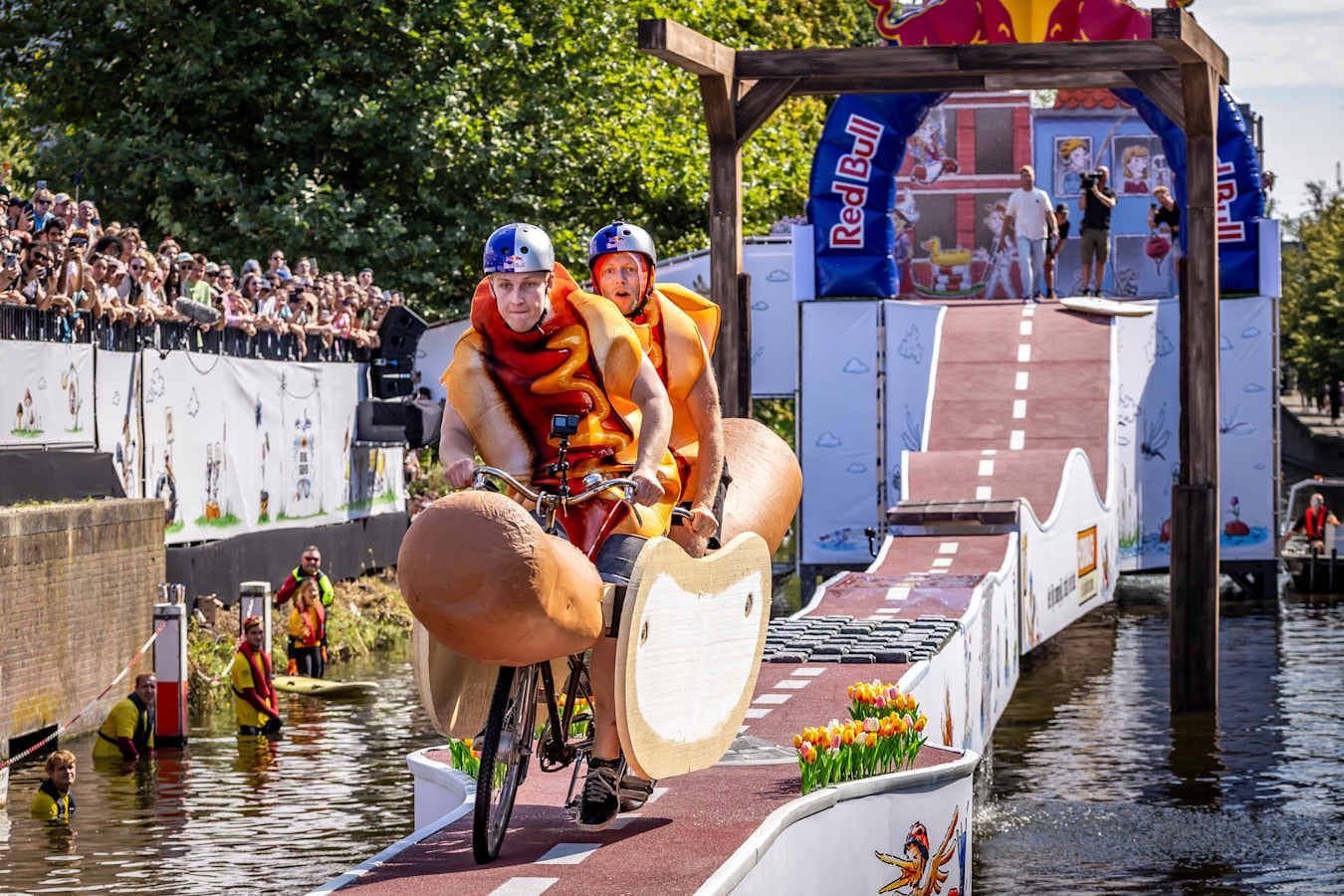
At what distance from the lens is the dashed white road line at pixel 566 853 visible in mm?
8375

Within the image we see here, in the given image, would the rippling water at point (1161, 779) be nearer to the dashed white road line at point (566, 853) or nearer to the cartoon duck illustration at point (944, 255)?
the dashed white road line at point (566, 853)

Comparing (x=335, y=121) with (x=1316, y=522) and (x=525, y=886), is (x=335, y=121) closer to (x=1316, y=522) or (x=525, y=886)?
(x=1316, y=522)

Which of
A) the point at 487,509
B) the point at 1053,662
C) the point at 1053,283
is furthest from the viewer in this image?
the point at 1053,283

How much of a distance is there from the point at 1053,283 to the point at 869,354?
181 inches

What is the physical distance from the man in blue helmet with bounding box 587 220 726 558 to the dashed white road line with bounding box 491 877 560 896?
187 centimetres

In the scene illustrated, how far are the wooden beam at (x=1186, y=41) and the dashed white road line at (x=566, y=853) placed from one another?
9490mm

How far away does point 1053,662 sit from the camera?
25.8 m

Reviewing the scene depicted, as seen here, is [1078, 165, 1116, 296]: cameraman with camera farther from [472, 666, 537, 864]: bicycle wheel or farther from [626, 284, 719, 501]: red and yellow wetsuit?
[472, 666, 537, 864]: bicycle wheel

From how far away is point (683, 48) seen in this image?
→ 54.8 ft

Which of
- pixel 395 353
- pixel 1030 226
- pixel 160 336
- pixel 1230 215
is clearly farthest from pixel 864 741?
pixel 1030 226

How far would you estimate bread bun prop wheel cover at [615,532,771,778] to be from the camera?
843cm

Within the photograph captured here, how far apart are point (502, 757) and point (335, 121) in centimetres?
2898

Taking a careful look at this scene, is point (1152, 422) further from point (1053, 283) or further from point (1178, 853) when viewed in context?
point (1178, 853)

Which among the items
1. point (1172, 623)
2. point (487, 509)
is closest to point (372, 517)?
point (1172, 623)
